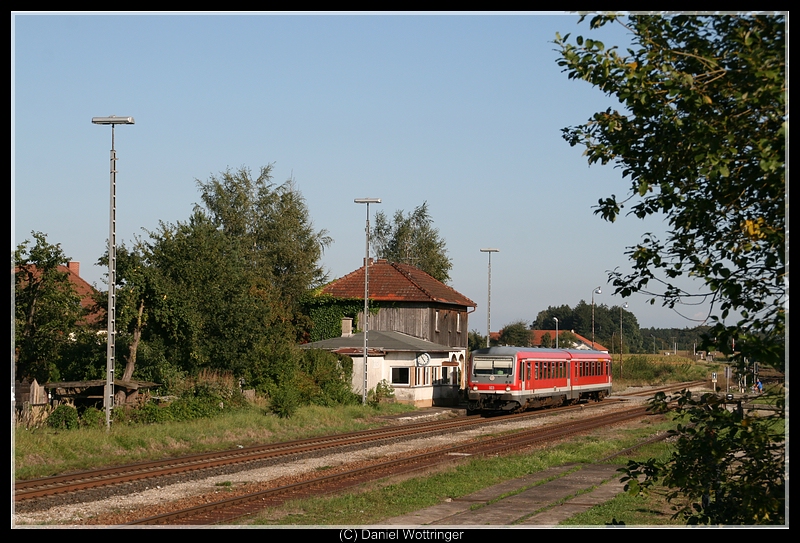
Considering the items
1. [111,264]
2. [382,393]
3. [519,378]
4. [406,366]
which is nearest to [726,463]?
[111,264]

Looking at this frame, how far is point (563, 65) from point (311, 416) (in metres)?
26.0

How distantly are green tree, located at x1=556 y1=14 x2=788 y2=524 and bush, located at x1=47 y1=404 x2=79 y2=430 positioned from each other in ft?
63.0

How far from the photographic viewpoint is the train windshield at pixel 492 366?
38188 millimetres

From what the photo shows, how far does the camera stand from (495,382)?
38281mm

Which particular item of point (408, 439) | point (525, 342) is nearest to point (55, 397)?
point (408, 439)

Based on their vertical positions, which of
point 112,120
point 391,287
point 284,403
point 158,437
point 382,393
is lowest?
point 382,393

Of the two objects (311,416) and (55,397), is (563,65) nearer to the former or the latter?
(55,397)

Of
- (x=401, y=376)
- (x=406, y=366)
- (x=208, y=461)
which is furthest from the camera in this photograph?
(x=401, y=376)

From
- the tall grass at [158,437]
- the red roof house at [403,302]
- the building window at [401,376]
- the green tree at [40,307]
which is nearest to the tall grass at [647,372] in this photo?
the red roof house at [403,302]

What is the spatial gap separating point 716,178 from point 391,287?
45.4 m

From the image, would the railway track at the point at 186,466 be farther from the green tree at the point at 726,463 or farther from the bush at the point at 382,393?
the bush at the point at 382,393

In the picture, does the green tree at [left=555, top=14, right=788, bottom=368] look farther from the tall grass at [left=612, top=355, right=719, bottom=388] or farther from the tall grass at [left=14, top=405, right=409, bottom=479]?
the tall grass at [left=612, top=355, right=719, bottom=388]

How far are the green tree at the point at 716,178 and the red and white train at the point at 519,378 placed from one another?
1247 inches

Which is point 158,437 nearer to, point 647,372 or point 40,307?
point 40,307
